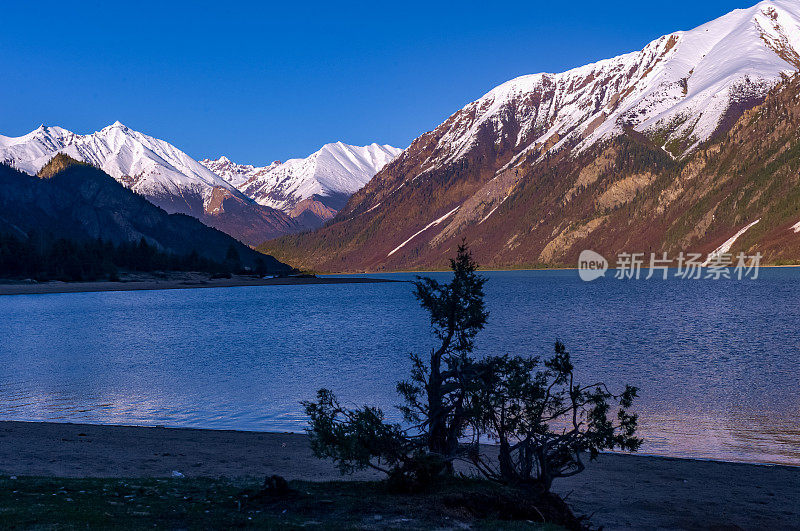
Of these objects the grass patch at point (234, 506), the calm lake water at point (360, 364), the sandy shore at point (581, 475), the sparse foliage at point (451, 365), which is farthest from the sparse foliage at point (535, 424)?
the calm lake water at point (360, 364)

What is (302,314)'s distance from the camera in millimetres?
116500

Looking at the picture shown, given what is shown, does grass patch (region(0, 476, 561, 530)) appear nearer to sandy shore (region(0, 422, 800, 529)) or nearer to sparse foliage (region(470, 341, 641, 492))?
sparse foliage (region(470, 341, 641, 492))

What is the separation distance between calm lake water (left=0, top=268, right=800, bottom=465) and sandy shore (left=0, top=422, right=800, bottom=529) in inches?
140

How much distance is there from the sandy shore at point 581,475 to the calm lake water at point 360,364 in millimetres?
3567

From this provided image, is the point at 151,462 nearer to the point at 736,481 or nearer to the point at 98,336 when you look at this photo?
the point at 736,481

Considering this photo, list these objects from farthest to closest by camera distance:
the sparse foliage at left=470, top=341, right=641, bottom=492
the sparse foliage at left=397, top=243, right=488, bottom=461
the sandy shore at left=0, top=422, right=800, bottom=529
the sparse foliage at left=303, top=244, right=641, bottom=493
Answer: the sparse foliage at left=397, top=243, right=488, bottom=461, the sandy shore at left=0, top=422, right=800, bottom=529, the sparse foliage at left=470, top=341, right=641, bottom=492, the sparse foliage at left=303, top=244, right=641, bottom=493

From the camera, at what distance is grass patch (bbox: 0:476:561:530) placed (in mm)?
14031

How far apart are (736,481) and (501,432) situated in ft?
32.4

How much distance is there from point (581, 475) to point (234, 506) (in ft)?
42.7

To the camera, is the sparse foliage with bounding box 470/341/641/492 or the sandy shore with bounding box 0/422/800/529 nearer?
the sparse foliage with bounding box 470/341/641/492

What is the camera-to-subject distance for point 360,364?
5525 centimetres

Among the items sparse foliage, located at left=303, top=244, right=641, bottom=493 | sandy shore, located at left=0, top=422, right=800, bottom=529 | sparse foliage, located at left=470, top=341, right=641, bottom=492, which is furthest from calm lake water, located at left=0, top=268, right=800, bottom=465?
sparse foliage, located at left=303, top=244, right=641, bottom=493

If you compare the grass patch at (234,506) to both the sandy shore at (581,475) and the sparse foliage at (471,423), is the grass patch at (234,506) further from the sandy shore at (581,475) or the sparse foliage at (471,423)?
the sandy shore at (581,475)

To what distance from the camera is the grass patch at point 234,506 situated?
46.0 ft
